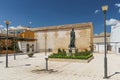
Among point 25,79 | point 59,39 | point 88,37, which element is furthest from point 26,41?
point 25,79

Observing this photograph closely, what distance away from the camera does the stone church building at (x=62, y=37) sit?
41000 mm

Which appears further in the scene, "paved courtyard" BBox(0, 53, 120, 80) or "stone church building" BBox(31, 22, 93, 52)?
"stone church building" BBox(31, 22, 93, 52)

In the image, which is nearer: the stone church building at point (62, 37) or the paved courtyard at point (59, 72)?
the paved courtyard at point (59, 72)

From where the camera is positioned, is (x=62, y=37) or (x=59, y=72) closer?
(x=59, y=72)

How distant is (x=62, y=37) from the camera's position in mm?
44000

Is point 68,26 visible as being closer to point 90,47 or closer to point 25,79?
point 90,47

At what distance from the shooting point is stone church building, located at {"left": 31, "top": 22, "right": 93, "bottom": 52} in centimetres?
4100

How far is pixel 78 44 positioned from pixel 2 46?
64.5 ft

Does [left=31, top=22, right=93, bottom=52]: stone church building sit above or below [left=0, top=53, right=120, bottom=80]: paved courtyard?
above

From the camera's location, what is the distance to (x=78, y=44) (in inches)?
1641

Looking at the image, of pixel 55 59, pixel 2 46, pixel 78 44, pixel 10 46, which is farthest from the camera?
pixel 78 44

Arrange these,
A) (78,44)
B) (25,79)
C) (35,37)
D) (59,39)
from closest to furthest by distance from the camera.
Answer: (25,79) → (78,44) → (59,39) → (35,37)

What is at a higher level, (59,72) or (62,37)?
(62,37)

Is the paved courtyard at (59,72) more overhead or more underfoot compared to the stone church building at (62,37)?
more underfoot
